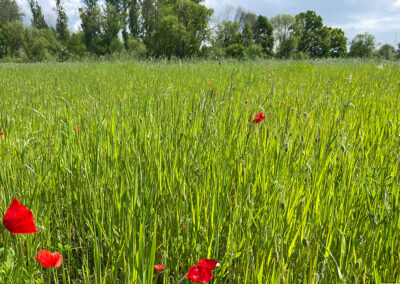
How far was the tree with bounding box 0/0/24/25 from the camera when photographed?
5461cm

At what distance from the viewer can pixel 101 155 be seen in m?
1.29

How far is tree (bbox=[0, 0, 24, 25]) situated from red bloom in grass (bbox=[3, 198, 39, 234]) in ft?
226

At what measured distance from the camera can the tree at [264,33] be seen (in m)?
55.9

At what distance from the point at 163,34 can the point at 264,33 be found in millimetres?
29797

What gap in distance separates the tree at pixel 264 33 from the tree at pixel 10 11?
158 feet

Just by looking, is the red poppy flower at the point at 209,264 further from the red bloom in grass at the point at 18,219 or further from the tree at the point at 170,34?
the tree at the point at 170,34

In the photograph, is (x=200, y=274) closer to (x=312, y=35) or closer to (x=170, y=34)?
(x=170, y=34)

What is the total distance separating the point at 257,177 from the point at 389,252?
49cm

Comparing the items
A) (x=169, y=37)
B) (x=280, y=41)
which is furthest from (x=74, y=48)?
(x=280, y=41)

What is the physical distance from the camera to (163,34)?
35.2 metres

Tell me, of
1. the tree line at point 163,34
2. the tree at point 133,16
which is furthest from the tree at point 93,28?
the tree at point 133,16

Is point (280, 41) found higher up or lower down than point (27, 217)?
higher up

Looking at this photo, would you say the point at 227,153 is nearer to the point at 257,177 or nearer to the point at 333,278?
the point at 257,177

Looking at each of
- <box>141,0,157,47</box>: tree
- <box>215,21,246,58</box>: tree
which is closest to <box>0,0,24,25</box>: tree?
<box>141,0,157,47</box>: tree
